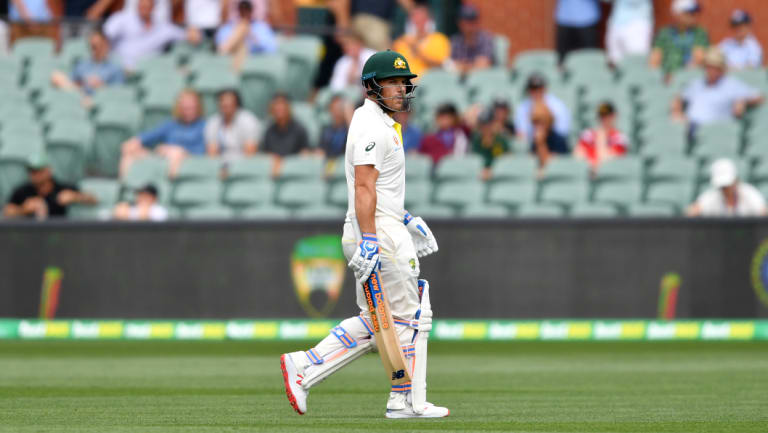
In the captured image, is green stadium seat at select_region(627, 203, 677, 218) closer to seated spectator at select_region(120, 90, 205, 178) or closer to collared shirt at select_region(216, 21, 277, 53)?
seated spectator at select_region(120, 90, 205, 178)

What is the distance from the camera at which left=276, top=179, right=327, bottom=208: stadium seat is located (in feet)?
52.5

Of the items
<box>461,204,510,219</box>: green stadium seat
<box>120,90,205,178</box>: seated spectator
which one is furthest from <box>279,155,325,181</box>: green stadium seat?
<box>461,204,510,219</box>: green stadium seat

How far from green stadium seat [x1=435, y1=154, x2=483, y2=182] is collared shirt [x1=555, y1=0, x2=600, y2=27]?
16.5 ft

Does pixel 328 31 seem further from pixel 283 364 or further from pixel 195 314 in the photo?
pixel 283 364

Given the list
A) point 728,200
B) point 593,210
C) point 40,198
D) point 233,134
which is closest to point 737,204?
point 728,200

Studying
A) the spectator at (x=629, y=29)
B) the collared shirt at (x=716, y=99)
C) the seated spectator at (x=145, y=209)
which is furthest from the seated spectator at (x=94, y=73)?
the collared shirt at (x=716, y=99)

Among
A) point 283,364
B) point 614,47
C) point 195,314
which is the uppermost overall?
point 614,47

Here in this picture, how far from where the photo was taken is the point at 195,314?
1498 cm

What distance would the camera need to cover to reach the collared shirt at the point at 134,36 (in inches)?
787

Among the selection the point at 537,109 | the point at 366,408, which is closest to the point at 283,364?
the point at 366,408

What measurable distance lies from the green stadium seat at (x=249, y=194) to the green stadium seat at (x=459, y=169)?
81.1 inches

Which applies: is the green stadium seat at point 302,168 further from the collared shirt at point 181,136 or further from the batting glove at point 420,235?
the batting glove at point 420,235

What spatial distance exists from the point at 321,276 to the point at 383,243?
740 cm

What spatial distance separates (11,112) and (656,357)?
10.0 m
